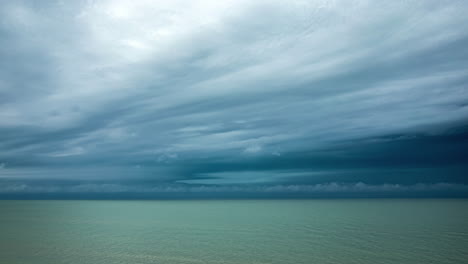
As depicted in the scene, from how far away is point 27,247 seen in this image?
177 feet

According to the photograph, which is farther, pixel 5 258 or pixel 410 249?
pixel 410 249

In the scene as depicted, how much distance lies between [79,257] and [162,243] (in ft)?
51.8

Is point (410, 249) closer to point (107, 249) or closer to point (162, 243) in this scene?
point (162, 243)

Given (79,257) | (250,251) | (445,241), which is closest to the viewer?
(79,257)

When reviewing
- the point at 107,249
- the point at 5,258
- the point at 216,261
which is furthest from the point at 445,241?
the point at 5,258

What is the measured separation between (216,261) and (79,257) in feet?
63.8

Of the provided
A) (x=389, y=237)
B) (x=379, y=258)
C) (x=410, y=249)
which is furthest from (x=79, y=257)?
(x=389, y=237)

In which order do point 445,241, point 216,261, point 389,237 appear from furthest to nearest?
point 389,237, point 445,241, point 216,261

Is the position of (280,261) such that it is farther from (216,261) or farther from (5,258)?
(5,258)

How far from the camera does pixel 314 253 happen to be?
162 ft

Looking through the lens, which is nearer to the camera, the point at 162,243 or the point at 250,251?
the point at 250,251

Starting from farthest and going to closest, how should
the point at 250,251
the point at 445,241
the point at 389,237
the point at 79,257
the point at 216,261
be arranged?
the point at 389,237
the point at 445,241
the point at 250,251
the point at 79,257
the point at 216,261

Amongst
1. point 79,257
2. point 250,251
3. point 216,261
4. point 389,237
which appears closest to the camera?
point 216,261

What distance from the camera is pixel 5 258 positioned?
147 feet
